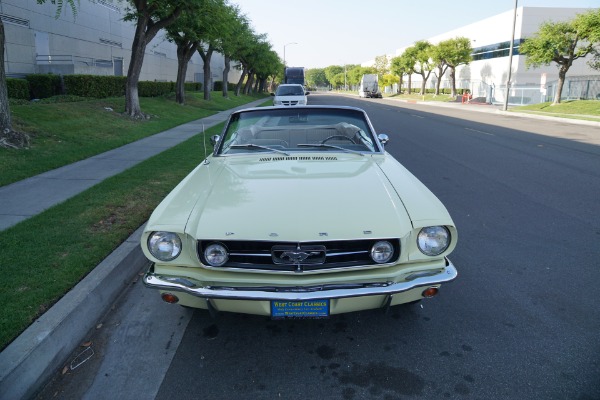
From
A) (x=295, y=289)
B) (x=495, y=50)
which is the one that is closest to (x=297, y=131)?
(x=295, y=289)

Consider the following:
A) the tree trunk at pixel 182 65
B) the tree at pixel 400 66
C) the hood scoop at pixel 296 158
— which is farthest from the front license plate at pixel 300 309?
the tree at pixel 400 66

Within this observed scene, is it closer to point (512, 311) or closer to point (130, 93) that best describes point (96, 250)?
point (512, 311)

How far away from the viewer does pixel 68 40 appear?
89.1ft

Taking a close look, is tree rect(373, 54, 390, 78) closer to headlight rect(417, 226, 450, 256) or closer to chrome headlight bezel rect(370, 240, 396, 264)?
headlight rect(417, 226, 450, 256)

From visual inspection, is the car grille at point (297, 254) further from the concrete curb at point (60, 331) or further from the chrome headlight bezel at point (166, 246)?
the concrete curb at point (60, 331)

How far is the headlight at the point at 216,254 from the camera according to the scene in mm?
2747

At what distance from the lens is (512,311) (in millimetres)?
3469

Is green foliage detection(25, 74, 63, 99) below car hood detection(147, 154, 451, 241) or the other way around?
the other way around

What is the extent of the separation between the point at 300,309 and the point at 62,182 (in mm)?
5955

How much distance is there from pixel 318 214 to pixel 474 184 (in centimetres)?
586

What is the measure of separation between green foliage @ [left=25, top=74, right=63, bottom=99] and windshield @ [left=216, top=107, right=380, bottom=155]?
17.8 meters

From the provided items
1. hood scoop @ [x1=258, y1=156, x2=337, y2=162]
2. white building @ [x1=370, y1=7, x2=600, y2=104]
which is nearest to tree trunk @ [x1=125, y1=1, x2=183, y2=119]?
hood scoop @ [x1=258, y1=156, x2=337, y2=162]

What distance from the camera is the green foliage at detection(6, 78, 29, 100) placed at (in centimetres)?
1620

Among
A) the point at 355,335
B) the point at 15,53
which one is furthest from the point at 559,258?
the point at 15,53
